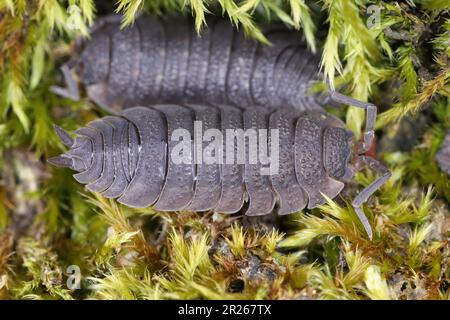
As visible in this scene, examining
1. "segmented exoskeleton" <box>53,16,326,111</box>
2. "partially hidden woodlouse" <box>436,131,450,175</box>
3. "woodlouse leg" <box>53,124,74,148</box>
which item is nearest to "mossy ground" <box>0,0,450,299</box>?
"partially hidden woodlouse" <box>436,131,450,175</box>

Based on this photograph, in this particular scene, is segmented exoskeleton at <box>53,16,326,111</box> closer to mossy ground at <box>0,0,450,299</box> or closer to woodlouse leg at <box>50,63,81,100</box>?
woodlouse leg at <box>50,63,81,100</box>

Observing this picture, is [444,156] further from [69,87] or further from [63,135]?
[69,87]

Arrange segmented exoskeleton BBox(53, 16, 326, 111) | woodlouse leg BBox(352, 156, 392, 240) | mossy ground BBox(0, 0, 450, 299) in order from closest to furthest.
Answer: mossy ground BBox(0, 0, 450, 299), woodlouse leg BBox(352, 156, 392, 240), segmented exoskeleton BBox(53, 16, 326, 111)

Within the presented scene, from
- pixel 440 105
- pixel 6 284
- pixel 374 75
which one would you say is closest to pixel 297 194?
pixel 374 75

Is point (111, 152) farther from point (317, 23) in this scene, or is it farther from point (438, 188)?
point (438, 188)

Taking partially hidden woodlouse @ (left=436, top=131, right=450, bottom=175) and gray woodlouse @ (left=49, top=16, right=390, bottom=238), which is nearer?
gray woodlouse @ (left=49, top=16, right=390, bottom=238)
